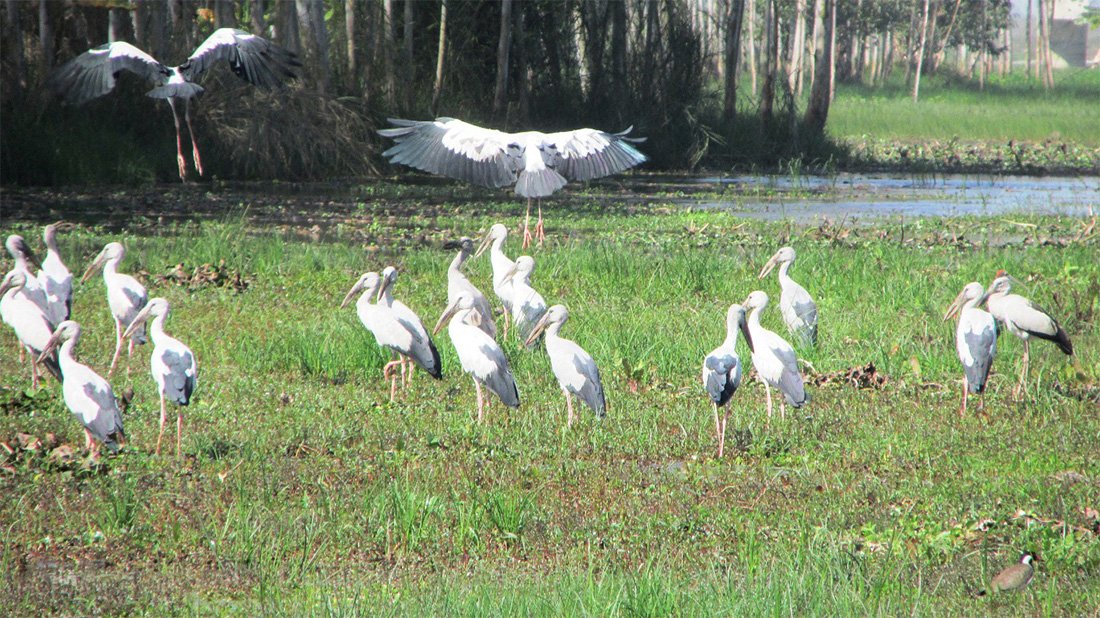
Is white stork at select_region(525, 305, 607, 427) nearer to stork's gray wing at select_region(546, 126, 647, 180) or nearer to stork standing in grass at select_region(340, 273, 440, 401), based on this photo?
stork standing in grass at select_region(340, 273, 440, 401)

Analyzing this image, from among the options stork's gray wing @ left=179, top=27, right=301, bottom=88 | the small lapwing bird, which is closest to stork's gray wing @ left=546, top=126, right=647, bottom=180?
stork's gray wing @ left=179, top=27, right=301, bottom=88

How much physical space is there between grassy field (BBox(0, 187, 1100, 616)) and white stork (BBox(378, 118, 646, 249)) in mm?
2374

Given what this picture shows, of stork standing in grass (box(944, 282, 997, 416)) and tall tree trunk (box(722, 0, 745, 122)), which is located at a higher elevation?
tall tree trunk (box(722, 0, 745, 122))

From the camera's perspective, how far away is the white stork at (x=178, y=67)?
44.3 feet

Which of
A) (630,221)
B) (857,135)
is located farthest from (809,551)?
(857,135)

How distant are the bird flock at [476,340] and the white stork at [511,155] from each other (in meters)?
3.37

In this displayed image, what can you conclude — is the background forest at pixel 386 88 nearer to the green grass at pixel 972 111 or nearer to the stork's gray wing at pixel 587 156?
the green grass at pixel 972 111

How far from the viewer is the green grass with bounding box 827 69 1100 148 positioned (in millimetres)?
32812

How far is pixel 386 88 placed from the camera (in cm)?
2088

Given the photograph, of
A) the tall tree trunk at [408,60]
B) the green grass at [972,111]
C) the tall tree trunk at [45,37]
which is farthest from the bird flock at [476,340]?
the green grass at [972,111]

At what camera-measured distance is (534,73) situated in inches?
934

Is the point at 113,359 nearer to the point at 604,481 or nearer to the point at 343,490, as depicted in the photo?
the point at 343,490

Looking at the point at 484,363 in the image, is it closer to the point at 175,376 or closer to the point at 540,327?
the point at 540,327

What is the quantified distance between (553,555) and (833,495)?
121cm
